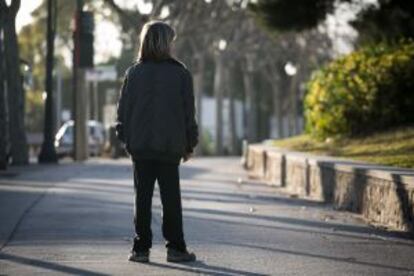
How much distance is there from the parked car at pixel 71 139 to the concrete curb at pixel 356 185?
70.1 ft

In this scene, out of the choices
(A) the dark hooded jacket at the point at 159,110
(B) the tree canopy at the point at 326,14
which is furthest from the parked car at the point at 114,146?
(A) the dark hooded jacket at the point at 159,110

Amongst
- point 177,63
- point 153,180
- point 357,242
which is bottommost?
point 357,242

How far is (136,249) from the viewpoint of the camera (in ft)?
30.0

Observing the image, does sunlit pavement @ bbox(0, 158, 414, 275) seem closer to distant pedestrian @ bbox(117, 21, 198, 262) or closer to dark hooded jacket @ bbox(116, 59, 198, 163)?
distant pedestrian @ bbox(117, 21, 198, 262)

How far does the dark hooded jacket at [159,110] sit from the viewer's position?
29.5 ft

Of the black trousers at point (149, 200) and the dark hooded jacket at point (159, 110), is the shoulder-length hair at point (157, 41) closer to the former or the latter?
the dark hooded jacket at point (159, 110)

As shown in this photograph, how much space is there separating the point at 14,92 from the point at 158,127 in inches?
718

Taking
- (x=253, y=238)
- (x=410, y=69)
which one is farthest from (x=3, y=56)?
(x=253, y=238)

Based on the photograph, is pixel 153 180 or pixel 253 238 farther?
pixel 253 238

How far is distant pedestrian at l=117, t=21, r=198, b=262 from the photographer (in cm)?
898

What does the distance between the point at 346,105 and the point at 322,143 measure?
1.11 meters

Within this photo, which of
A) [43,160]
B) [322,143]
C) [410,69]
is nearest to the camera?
[410,69]

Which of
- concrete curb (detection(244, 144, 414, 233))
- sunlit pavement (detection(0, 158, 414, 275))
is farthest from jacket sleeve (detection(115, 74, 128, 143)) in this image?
concrete curb (detection(244, 144, 414, 233))

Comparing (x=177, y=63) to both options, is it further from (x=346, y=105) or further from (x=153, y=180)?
(x=346, y=105)
